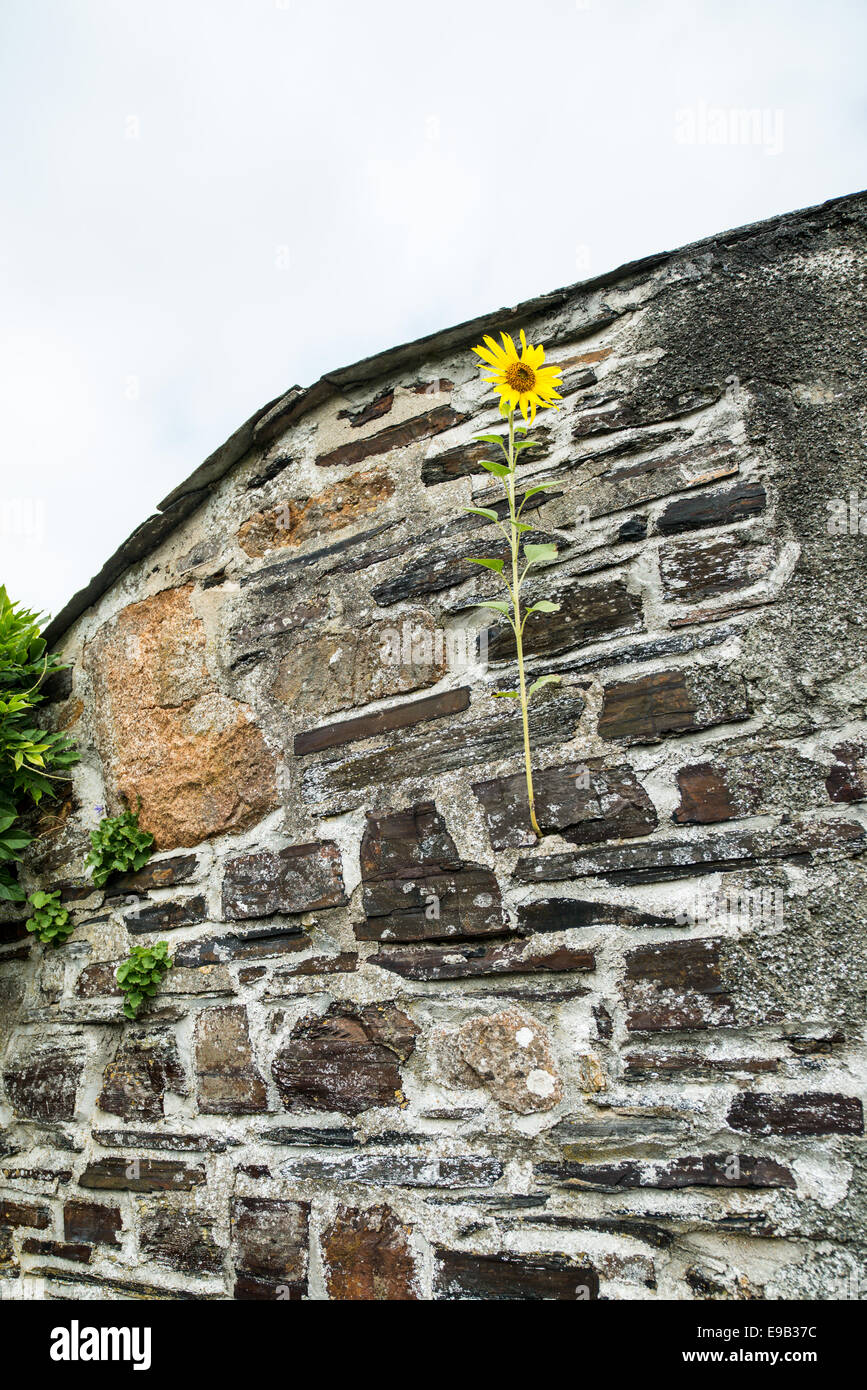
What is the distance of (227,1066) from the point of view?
5.34 ft

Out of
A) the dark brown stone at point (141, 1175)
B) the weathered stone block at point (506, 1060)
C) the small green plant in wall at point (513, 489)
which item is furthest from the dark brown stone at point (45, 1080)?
the small green plant in wall at point (513, 489)

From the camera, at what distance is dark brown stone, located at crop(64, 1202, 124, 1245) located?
66.2 inches

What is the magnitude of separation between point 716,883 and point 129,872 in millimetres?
1324

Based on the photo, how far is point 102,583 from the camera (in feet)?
7.13

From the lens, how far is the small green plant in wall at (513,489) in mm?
1443

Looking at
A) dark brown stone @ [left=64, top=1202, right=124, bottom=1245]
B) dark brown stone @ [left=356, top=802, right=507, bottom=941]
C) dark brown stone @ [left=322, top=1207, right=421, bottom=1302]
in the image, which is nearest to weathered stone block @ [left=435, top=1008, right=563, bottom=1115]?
dark brown stone @ [left=356, top=802, right=507, bottom=941]

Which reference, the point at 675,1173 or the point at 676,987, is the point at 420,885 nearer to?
the point at 676,987

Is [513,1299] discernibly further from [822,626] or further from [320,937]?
[822,626]

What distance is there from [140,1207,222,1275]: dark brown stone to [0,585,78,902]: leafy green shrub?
0.86 metres

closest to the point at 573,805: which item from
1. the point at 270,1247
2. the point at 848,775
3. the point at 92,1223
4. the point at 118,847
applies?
the point at 848,775

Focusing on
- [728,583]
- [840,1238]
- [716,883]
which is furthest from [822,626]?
[840,1238]

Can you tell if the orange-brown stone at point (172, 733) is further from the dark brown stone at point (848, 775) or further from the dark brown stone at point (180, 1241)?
the dark brown stone at point (848, 775)

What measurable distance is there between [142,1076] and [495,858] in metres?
0.95

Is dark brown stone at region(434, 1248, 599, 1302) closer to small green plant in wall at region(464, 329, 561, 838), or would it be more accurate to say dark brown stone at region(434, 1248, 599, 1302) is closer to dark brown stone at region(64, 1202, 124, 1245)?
small green plant in wall at region(464, 329, 561, 838)
